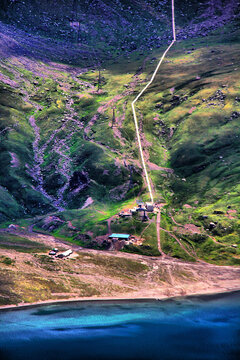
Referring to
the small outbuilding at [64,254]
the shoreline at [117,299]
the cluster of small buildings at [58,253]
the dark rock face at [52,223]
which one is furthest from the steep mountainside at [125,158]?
the shoreline at [117,299]

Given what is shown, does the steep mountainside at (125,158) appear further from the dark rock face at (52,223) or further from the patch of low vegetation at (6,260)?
the patch of low vegetation at (6,260)

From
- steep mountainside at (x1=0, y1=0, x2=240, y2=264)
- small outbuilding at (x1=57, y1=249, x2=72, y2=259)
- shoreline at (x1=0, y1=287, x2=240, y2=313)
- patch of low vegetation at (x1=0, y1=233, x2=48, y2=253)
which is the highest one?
steep mountainside at (x1=0, y1=0, x2=240, y2=264)

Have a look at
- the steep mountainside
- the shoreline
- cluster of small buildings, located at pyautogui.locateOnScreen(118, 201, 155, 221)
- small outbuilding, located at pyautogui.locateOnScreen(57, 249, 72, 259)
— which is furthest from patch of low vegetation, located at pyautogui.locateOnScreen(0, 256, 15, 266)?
cluster of small buildings, located at pyautogui.locateOnScreen(118, 201, 155, 221)

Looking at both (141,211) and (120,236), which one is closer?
(120,236)

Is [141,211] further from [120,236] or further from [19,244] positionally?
[19,244]

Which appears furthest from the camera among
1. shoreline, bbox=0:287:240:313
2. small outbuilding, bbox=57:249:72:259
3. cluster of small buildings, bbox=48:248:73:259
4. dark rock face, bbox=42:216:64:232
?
dark rock face, bbox=42:216:64:232

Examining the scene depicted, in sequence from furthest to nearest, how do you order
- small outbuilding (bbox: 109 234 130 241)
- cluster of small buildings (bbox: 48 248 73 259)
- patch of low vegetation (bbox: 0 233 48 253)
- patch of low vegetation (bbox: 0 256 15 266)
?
small outbuilding (bbox: 109 234 130 241) < patch of low vegetation (bbox: 0 233 48 253) < cluster of small buildings (bbox: 48 248 73 259) < patch of low vegetation (bbox: 0 256 15 266)

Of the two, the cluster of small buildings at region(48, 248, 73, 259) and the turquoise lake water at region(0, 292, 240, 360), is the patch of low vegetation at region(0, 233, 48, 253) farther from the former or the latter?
the turquoise lake water at region(0, 292, 240, 360)

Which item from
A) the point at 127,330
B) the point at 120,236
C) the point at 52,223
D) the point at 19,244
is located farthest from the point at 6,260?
the point at 127,330
